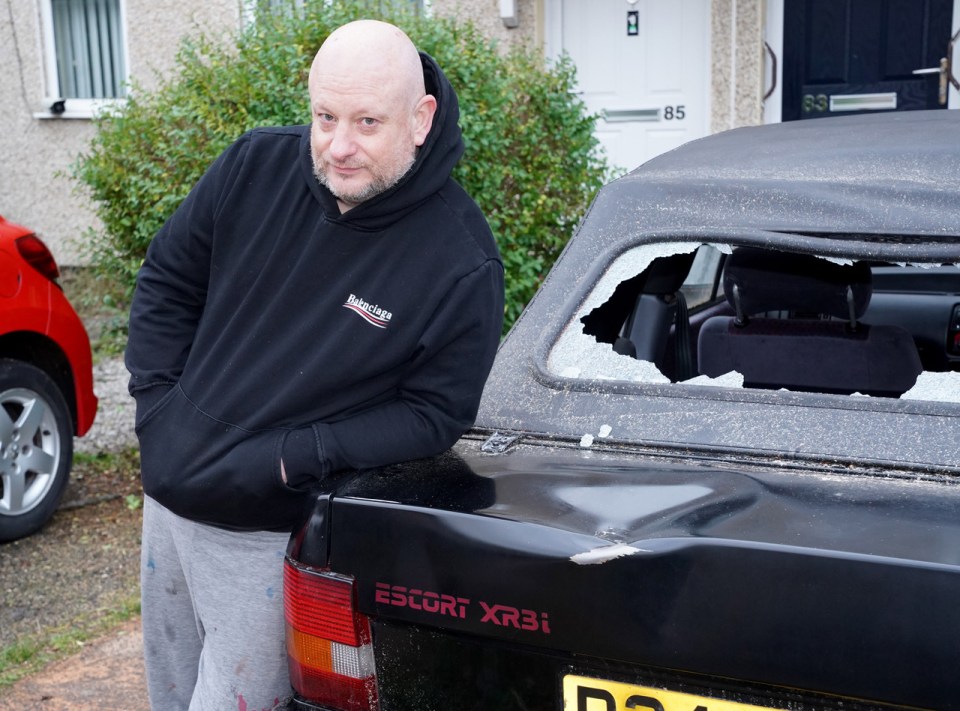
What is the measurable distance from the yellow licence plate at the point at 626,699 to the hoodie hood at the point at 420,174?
888 mm

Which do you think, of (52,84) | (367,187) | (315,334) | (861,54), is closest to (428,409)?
(315,334)

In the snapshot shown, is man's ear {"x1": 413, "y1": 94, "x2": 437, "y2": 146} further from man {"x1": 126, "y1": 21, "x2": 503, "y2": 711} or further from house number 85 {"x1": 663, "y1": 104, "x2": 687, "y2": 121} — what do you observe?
house number 85 {"x1": 663, "y1": 104, "x2": 687, "y2": 121}

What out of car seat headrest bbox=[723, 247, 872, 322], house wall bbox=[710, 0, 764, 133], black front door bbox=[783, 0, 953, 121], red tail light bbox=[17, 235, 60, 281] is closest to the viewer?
car seat headrest bbox=[723, 247, 872, 322]

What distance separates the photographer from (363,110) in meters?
1.96

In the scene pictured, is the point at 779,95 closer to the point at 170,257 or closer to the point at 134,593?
the point at 134,593

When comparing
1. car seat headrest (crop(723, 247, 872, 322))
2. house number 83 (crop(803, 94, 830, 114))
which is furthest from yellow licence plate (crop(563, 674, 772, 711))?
house number 83 (crop(803, 94, 830, 114))


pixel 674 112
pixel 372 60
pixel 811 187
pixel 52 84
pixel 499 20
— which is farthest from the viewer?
pixel 52 84

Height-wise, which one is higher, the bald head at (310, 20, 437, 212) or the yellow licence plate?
the bald head at (310, 20, 437, 212)

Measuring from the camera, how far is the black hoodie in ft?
6.47

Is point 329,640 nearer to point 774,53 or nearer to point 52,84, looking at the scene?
point 774,53

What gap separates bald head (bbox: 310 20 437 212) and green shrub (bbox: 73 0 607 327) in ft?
9.00

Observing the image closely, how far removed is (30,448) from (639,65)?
17.7 ft

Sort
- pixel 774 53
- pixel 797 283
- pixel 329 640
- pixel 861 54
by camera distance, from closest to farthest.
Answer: pixel 329 640 → pixel 797 283 → pixel 861 54 → pixel 774 53

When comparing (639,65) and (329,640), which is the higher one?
(639,65)
